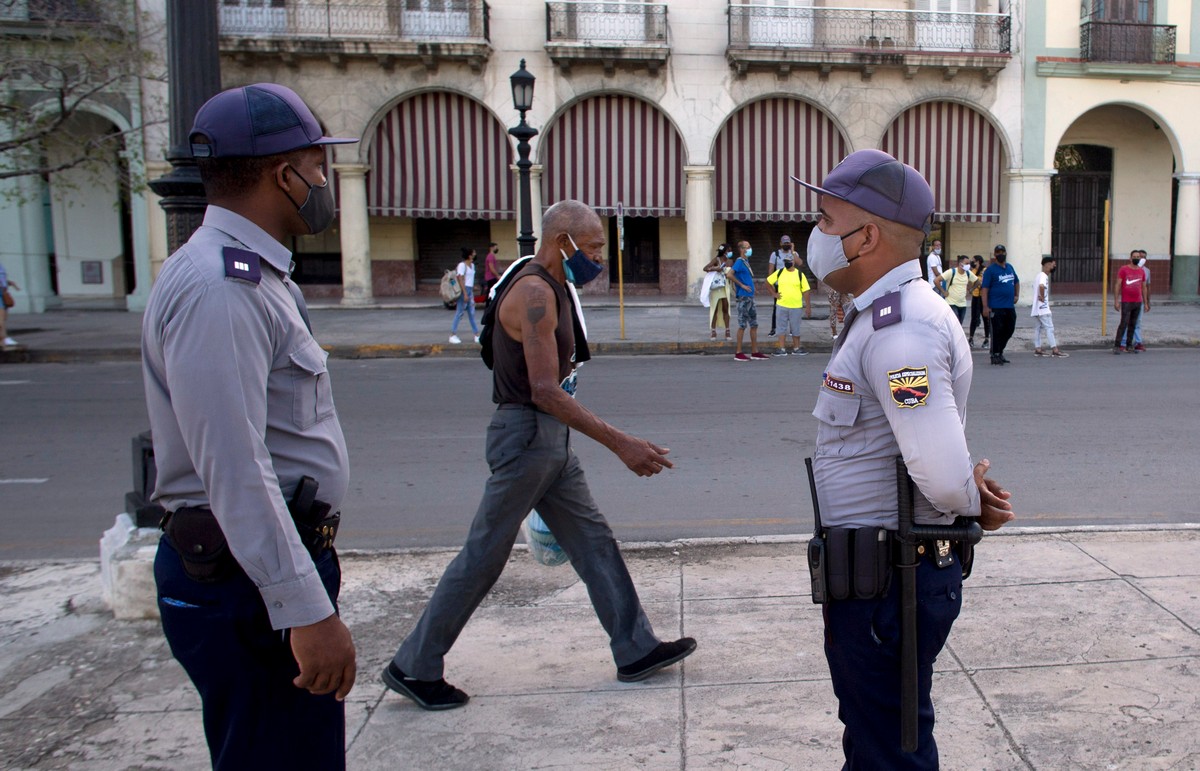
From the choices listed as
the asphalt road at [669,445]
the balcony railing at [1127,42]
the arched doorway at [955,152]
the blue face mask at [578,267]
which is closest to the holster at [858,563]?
the blue face mask at [578,267]

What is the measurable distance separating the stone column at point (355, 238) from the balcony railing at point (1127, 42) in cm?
1750

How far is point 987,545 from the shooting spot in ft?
17.9

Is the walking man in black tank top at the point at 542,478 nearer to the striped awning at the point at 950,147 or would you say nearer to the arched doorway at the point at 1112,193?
the striped awning at the point at 950,147

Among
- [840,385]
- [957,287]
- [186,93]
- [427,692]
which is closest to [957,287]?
[957,287]

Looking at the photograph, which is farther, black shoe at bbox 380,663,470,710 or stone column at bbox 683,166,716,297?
stone column at bbox 683,166,716,297

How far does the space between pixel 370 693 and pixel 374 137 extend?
21935 millimetres

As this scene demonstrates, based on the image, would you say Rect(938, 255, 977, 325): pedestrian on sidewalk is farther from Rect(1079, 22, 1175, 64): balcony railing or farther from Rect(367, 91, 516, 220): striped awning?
Rect(367, 91, 516, 220): striped awning

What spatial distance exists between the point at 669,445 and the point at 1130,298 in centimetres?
1012

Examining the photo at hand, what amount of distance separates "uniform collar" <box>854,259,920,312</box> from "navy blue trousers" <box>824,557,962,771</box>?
0.62 meters

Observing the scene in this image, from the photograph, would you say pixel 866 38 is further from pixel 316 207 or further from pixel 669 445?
pixel 316 207

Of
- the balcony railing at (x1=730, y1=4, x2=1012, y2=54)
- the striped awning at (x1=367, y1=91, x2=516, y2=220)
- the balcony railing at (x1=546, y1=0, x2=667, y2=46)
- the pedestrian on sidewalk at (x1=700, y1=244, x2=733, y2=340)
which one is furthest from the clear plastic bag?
the balcony railing at (x1=730, y1=4, x2=1012, y2=54)

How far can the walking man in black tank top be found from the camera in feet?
12.1

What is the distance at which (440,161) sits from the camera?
2414cm

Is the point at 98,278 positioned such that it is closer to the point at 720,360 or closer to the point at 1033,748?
the point at 720,360
